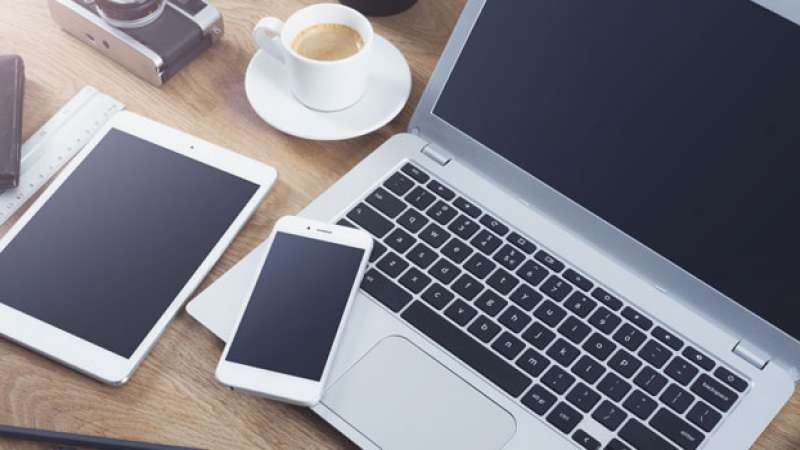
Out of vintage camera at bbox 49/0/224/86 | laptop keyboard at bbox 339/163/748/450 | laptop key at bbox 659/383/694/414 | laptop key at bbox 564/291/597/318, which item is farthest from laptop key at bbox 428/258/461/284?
vintage camera at bbox 49/0/224/86

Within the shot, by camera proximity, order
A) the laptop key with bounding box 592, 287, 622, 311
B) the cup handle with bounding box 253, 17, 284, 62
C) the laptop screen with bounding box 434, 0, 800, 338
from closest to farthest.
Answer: the laptop screen with bounding box 434, 0, 800, 338 < the laptop key with bounding box 592, 287, 622, 311 < the cup handle with bounding box 253, 17, 284, 62

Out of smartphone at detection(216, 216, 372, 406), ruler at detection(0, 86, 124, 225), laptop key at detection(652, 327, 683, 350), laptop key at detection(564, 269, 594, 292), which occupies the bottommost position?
ruler at detection(0, 86, 124, 225)

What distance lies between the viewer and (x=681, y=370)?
703 mm

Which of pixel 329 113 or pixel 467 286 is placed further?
pixel 329 113

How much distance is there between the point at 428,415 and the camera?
26.6 inches

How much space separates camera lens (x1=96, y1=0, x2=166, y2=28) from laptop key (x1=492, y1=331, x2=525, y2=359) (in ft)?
1.63

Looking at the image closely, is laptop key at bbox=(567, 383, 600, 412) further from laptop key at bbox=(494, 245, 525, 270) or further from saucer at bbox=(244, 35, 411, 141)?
saucer at bbox=(244, 35, 411, 141)

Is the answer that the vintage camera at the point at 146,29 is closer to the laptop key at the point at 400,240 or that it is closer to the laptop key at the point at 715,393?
the laptop key at the point at 400,240

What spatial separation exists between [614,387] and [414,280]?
0.64 feet

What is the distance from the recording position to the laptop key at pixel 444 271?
2.45ft

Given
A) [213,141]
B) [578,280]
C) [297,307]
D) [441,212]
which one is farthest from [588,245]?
[213,141]

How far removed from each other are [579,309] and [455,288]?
111 millimetres

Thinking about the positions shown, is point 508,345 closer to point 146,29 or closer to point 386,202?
point 386,202

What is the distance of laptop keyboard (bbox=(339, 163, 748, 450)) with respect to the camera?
2.23 feet
